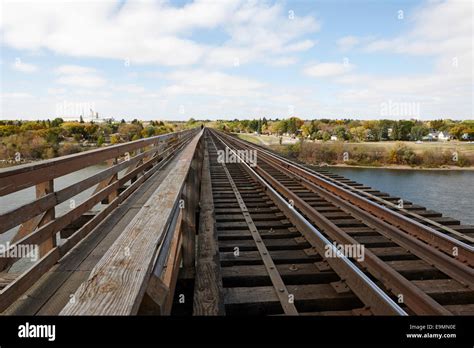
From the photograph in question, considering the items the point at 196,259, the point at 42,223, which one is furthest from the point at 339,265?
the point at 42,223

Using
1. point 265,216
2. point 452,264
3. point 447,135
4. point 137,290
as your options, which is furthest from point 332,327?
point 447,135

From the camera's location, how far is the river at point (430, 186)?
3488 cm

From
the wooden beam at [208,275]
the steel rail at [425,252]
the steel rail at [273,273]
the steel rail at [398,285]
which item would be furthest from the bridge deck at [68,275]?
the steel rail at [425,252]

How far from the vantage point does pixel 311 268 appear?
388 cm

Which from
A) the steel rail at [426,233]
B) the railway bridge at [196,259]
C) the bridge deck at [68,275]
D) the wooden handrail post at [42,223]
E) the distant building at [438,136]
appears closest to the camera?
the railway bridge at [196,259]

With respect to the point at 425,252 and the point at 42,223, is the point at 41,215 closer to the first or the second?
the point at 42,223

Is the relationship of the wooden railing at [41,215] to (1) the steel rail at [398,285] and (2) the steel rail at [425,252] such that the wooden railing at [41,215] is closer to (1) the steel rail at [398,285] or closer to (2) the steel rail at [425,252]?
(1) the steel rail at [398,285]

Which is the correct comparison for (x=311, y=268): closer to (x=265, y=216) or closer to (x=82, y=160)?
(x=265, y=216)

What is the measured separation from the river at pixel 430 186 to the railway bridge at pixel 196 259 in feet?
95.0

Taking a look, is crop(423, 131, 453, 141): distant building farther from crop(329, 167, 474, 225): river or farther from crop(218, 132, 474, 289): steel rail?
crop(218, 132, 474, 289): steel rail

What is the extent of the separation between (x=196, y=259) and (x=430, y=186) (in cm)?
5383

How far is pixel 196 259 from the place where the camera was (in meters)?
3.79

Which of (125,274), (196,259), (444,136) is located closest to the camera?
(125,274)

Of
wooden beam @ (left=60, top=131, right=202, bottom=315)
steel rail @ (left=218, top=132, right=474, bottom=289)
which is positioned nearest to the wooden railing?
wooden beam @ (left=60, top=131, right=202, bottom=315)
